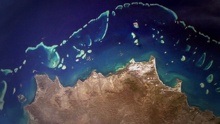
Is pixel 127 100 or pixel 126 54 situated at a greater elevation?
pixel 126 54

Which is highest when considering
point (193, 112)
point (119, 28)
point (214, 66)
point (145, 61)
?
point (119, 28)

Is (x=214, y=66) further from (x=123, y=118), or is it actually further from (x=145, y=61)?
(x=123, y=118)

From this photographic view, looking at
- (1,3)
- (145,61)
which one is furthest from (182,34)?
(1,3)

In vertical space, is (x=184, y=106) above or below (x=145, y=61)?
below
